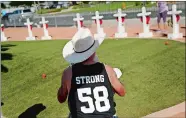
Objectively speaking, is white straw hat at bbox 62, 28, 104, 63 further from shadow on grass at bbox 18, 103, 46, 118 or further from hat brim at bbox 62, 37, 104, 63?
shadow on grass at bbox 18, 103, 46, 118

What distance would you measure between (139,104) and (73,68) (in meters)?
2.78

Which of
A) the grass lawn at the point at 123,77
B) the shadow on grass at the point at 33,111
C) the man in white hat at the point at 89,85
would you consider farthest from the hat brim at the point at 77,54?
the shadow on grass at the point at 33,111

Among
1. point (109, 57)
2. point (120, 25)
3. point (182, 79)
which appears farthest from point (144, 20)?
point (182, 79)

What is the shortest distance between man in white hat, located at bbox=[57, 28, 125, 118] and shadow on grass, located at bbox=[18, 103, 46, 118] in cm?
266

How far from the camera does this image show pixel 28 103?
6.36 meters

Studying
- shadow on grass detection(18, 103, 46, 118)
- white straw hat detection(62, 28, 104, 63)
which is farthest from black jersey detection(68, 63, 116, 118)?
shadow on grass detection(18, 103, 46, 118)

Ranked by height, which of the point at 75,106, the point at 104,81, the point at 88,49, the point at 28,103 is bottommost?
the point at 28,103

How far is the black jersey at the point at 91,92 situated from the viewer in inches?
126

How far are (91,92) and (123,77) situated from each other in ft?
12.5

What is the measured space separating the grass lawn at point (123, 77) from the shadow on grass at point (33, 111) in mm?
28

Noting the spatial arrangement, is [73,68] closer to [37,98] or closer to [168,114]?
[168,114]

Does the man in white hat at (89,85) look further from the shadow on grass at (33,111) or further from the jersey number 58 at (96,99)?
the shadow on grass at (33,111)

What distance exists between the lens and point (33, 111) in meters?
5.98

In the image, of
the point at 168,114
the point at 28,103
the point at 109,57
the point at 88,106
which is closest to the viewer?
the point at 88,106
